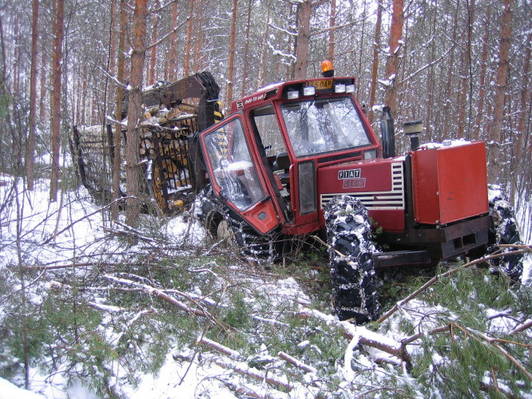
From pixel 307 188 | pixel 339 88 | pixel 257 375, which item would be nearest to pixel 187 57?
pixel 339 88

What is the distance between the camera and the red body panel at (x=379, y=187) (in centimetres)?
416

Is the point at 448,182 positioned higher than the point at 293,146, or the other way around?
the point at 293,146

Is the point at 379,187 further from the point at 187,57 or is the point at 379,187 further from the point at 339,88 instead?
the point at 187,57

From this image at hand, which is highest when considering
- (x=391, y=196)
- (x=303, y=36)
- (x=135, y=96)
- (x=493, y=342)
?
(x=303, y=36)

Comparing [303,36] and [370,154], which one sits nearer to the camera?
[370,154]

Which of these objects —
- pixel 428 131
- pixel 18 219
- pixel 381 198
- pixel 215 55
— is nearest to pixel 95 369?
pixel 18 219

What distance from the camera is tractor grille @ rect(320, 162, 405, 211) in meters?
4.12

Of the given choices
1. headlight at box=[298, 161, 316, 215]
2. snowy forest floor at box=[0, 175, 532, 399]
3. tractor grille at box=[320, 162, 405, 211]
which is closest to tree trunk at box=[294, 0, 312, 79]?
headlight at box=[298, 161, 316, 215]

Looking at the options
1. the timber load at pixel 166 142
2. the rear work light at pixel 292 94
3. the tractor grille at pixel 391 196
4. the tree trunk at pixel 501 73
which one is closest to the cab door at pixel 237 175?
the rear work light at pixel 292 94

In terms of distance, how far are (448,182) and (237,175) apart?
2.62 metres

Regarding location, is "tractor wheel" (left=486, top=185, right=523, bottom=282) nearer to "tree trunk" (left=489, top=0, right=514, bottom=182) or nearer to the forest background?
the forest background

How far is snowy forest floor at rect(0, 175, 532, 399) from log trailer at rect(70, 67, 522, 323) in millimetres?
441

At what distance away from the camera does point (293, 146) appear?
4859mm

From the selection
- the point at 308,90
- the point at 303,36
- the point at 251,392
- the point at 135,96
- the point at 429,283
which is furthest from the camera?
the point at 303,36
